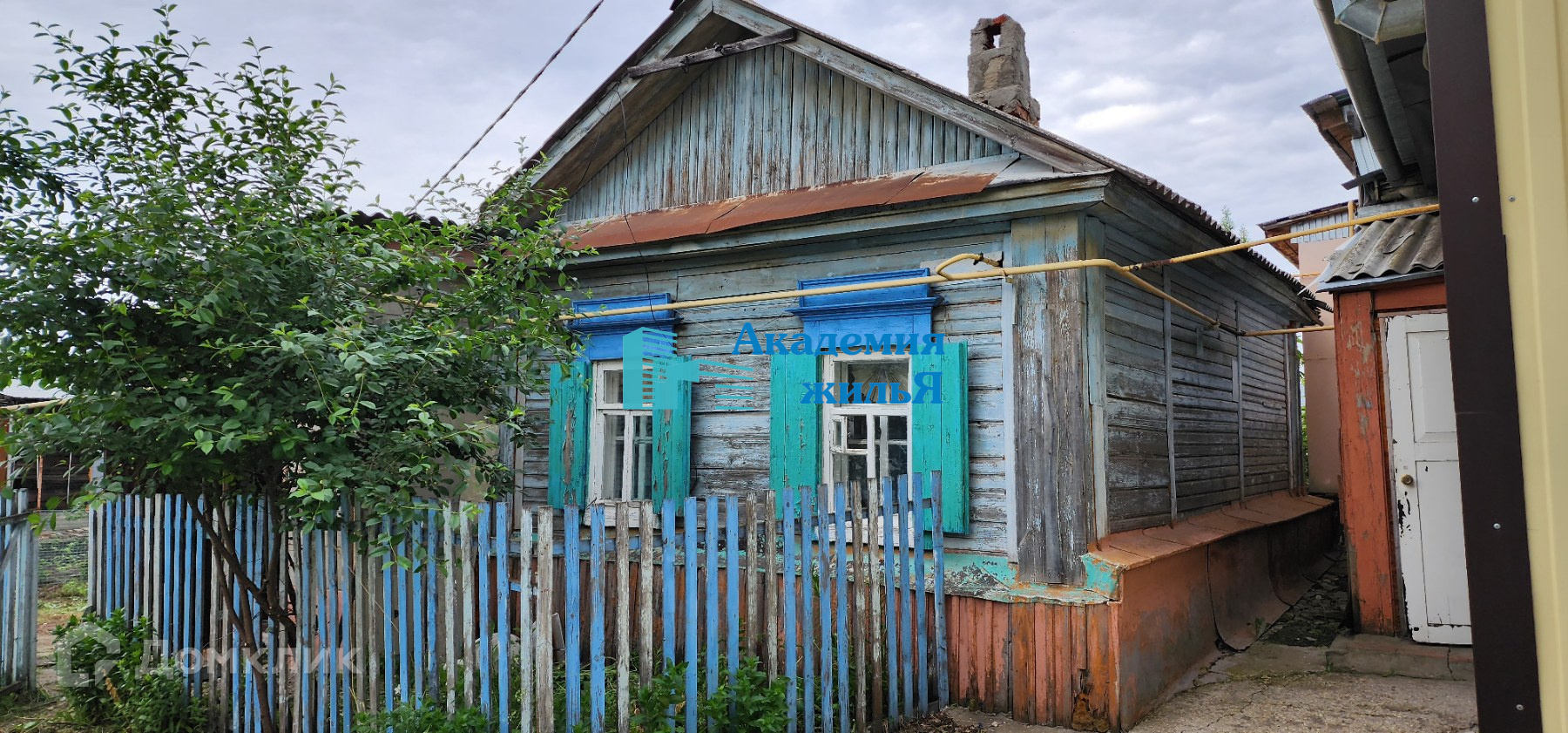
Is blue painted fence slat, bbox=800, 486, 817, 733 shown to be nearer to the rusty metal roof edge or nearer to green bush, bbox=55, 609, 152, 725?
green bush, bbox=55, 609, 152, 725

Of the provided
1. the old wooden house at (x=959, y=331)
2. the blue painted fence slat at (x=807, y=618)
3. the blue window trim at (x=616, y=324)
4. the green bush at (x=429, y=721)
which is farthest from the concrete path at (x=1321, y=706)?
the blue window trim at (x=616, y=324)

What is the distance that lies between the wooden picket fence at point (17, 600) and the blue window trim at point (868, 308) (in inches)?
224

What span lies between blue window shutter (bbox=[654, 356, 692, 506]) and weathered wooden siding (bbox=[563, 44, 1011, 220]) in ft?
6.12

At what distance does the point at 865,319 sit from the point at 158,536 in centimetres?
489

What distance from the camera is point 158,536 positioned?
562 cm

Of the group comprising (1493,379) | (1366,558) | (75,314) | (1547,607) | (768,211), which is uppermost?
(768,211)

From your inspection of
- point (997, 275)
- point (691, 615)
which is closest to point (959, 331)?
point (997, 275)

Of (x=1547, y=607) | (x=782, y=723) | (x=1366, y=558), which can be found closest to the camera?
(x=1547, y=607)

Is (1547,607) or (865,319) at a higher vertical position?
(865,319)

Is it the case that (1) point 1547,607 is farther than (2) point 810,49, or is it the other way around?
(2) point 810,49

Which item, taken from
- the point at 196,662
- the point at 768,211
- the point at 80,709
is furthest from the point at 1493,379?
the point at 80,709

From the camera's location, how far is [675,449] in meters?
7.04

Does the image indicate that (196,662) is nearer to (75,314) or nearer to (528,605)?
(75,314)

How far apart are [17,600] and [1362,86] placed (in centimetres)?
959
